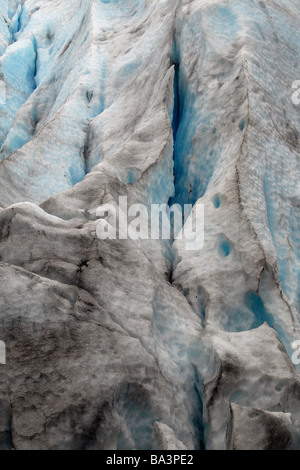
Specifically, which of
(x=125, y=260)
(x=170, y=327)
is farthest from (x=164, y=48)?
(x=170, y=327)

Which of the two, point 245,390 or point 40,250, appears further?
point 40,250

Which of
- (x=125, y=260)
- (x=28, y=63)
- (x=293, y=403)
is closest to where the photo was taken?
(x=293, y=403)

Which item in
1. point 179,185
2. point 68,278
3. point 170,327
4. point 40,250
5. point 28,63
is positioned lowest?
point 170,327

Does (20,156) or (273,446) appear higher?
(20,156)

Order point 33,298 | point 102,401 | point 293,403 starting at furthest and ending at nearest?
point 33,298, point 293,403, point 102,401

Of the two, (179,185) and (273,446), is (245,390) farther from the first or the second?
(179,185)

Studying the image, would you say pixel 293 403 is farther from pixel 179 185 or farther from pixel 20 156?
pixel 20 156
